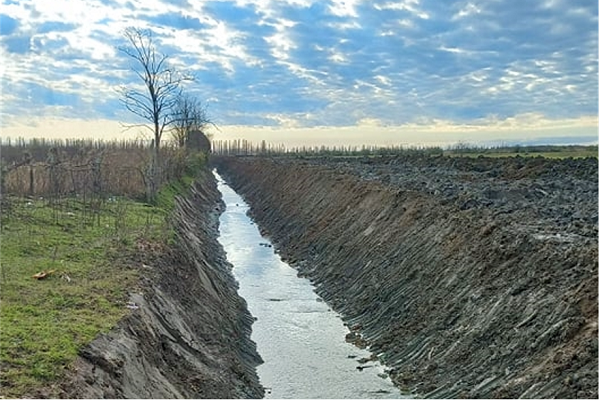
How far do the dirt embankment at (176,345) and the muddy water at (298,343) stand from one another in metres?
0.51

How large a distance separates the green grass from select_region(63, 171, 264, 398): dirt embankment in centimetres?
35

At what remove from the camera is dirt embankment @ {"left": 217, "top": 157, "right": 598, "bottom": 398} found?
996 cm

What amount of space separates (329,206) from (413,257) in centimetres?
1319

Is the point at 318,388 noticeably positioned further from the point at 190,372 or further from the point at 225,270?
the point at 225,270

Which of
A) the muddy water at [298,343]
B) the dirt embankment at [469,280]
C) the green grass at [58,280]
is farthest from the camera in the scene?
the muddy water at [298,343]

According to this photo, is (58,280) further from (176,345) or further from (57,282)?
(176,345)

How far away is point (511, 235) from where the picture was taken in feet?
47.6

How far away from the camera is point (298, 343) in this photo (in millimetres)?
Result: 15477

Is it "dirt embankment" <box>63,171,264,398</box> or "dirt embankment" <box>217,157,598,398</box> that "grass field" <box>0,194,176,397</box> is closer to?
"dirt embankment" <box>63,171,264,398</box>

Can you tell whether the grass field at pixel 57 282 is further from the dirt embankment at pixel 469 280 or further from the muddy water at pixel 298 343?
the dirt embankment at pixel 469 280

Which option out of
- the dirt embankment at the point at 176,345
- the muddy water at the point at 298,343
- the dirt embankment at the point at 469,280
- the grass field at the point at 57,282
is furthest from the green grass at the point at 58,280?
the dirt embankment at the point at 469,280

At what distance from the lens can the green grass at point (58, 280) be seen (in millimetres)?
7895

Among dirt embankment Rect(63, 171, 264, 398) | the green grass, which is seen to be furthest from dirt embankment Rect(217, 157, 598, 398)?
the green grass

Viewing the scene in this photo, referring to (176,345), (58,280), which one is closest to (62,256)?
(58,280)
